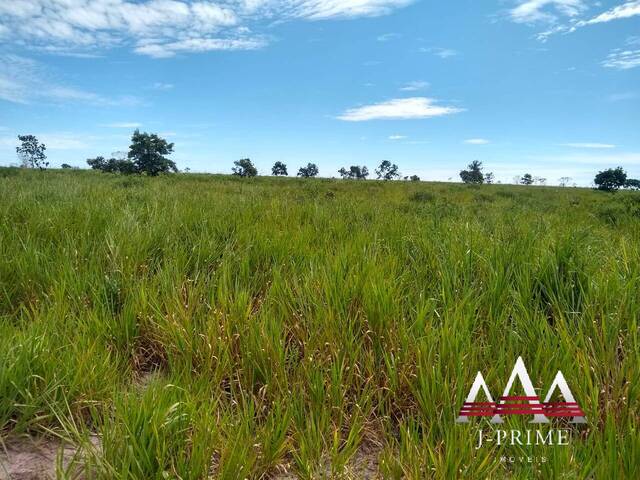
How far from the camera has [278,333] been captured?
208 cm

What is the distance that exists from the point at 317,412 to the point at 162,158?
40.6 meters

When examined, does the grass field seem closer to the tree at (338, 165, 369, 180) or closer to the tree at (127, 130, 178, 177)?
the tree at (127, 130, 178, 177)

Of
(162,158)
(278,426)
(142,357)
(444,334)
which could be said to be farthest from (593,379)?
(162,158)

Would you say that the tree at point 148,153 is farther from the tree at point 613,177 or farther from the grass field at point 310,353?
the tree at point 613,177

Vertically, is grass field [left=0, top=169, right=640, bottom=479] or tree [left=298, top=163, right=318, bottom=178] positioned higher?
tree [left=298, top=163, right=318, bottom=178]

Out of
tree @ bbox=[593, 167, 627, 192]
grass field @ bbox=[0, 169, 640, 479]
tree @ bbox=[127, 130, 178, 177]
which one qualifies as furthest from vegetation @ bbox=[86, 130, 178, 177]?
tree @ bbox=[593, 167, 627, 192]

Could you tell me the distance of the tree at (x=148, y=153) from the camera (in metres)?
36.7

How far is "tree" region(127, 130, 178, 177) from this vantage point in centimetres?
3669

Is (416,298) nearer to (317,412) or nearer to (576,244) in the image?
(317,412)

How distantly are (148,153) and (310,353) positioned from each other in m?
40.3

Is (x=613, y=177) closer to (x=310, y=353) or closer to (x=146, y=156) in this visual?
(x=146, y=156)

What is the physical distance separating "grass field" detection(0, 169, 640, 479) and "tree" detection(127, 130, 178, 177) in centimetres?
3755

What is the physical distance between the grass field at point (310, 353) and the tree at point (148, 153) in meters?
37.5

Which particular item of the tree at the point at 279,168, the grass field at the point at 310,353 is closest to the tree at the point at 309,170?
the tree at the point at 279,168
